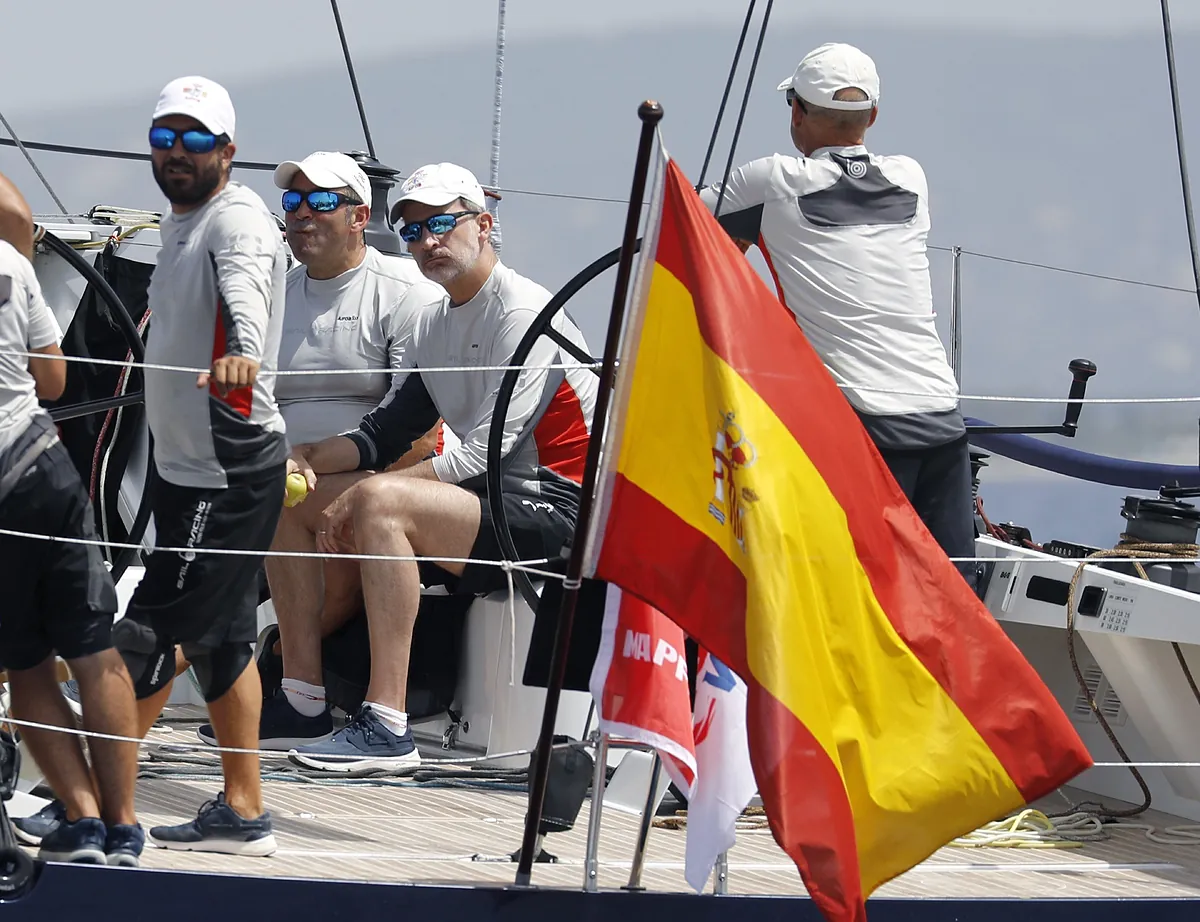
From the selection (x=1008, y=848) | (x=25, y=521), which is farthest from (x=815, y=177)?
(x=25, y=521)

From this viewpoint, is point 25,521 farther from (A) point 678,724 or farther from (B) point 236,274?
(A) point 678,724

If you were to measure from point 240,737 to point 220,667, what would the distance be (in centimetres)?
11

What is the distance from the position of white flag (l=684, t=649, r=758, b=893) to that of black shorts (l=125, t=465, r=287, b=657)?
0.66m

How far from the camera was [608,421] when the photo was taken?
2518 millimetres

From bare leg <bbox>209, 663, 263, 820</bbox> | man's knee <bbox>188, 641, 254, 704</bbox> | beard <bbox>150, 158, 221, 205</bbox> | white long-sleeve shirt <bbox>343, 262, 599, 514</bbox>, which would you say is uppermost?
beard <bbox>150, 158, 221, 205</bbox>

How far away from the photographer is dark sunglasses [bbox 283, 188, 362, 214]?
3869 mm

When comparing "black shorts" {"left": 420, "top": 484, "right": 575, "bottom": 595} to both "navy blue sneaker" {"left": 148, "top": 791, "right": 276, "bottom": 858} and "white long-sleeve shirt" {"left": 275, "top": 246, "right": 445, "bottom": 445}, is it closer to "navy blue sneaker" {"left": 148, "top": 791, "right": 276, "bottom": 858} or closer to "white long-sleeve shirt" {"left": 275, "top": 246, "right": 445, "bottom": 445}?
"white long-sleeve shirt" {"left": 275, "top": 246, "right": 445, "bottom": 445}

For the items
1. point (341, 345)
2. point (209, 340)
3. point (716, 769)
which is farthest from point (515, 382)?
point (716, 769)

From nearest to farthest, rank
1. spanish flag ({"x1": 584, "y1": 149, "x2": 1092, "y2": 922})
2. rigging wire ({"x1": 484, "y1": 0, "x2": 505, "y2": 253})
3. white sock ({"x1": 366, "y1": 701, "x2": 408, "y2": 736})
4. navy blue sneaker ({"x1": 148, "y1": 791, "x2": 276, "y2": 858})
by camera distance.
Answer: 1. spanish flag ({"x1": 584, "y1": 149, "x2": 1092, "y2": 922})
2. navy blue sneaker ({"x1": 148, "y1": 791, "x2": 276, "y2": 858})
3. white sock ({"x1": 366, "y1": 701, "x2": 408, "y2": 736})
4. rigging wire ({"x1": 484, "y1": 0, "x2": 505, "y2": 253})

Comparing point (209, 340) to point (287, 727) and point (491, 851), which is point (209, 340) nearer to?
point (491, 851)

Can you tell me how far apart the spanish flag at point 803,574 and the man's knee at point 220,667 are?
60cm

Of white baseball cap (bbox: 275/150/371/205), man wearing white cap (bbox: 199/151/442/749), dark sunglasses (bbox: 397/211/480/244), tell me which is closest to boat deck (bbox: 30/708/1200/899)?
man wearing white cap (bbox: 199/151/442/749)

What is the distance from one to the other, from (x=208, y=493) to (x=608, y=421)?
601 millimetres

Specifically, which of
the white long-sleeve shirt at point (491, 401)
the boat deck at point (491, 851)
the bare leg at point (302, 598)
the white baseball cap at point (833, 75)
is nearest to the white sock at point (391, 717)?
the boat deck at point (491, 851)
